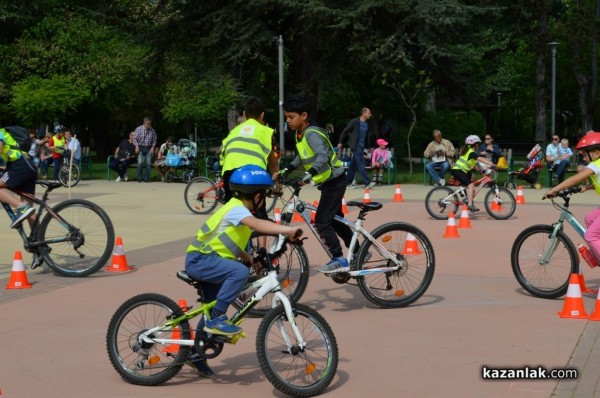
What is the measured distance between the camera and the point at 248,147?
893cm

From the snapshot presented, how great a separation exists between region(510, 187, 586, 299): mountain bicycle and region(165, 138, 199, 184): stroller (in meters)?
18.3

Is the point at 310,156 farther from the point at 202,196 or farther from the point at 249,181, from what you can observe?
the point at 202,196

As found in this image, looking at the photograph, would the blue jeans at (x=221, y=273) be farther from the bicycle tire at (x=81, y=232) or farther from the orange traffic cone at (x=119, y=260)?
the orange traffic cone at (x=119, y=260)

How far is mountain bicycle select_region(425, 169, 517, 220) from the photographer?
16734 mm

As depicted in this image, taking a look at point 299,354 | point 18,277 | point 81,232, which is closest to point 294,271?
point 299,354

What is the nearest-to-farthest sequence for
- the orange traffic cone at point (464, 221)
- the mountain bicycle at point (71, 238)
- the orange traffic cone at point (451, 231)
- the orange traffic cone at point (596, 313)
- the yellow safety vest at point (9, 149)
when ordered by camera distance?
the orange traffic cone at point (596, 313), the mountain bicycle at point (71, 238), the yellow safety vest at point (9, 149), the orange traffic cone at point (451, 231), the orange traffic cone at point (464, 221)

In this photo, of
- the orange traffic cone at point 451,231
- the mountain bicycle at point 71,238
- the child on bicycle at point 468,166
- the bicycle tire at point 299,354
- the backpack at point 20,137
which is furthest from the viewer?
the child on bicycle at point 468,166

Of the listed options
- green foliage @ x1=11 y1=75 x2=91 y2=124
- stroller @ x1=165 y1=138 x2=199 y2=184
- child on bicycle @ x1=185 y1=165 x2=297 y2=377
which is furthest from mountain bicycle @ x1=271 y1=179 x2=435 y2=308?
green foliage @ x1=11 y1=75 x2=91 y2=124

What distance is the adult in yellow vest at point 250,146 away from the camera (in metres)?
8.80

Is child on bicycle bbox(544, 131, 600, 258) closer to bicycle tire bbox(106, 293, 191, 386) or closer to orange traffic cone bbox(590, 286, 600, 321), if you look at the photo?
orange traffic cone bbox(590, 286, 600, 321)

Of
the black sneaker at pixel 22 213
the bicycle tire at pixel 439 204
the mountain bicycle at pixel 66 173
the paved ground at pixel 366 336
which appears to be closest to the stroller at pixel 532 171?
the bicycle tire at pixel 439 204

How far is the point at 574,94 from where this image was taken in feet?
163

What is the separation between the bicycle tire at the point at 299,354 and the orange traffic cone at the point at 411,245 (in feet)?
9.76

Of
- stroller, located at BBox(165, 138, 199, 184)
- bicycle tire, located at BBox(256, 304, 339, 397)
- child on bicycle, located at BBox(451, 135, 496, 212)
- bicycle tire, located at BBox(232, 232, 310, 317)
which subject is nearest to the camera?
bicycle tire, located at BBox(256, 304, 339, 397)
